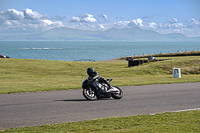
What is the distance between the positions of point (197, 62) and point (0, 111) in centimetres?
3727

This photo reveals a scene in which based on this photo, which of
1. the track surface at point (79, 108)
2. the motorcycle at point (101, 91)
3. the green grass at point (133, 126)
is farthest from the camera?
the motorcycle at point (101, 91)

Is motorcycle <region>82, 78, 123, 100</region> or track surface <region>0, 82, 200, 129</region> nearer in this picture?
track surface <region>0, 82, 200, 129</region>

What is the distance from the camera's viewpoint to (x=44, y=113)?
1151 centimetres

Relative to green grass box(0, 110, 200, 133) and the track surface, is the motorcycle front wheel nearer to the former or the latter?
the track surface

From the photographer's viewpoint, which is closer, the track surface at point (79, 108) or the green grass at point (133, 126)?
the green grass at point (133, 126)

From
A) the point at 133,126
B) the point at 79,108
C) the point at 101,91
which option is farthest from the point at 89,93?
the point at 133,126

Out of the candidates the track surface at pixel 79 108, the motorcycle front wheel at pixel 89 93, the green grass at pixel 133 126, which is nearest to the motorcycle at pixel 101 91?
the motorcycle front wheel at pixel 89 93

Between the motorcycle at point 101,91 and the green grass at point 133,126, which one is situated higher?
the motorcycle at point 101,91

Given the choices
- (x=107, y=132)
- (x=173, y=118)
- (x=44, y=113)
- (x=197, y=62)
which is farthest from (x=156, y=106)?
(x=197, y=62)

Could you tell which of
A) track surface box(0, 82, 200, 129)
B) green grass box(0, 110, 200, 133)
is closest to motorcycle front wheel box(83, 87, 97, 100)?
track surface box(0, 82, 200, 129)

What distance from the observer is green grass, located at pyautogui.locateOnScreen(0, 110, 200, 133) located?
317 inches

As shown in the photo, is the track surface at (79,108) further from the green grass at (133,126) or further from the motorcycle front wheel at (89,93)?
the green grass at (133,126)

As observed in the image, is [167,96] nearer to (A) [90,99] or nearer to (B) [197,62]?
(A) [90,99]

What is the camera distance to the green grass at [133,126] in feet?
26.4
